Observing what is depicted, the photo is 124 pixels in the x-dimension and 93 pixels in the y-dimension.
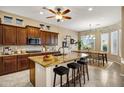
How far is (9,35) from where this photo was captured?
4031 mm

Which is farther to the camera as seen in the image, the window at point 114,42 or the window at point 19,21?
the window at point 114,42

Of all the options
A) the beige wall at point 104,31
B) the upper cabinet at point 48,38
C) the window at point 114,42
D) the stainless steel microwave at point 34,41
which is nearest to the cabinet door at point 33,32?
the stainless steel microwave at point 34,41

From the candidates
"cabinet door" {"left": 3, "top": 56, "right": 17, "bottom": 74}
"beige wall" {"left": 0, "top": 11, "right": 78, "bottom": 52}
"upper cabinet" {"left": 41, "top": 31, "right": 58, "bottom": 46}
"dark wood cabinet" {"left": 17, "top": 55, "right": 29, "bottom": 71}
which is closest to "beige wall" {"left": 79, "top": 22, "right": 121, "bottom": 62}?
"beige wall" {"left": 0, "top": 11, "right": 78, "bottom": 52}

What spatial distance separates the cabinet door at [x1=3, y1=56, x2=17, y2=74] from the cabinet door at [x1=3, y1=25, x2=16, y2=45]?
630mm

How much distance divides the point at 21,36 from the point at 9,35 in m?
0.52

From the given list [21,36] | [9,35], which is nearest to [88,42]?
[21,36]

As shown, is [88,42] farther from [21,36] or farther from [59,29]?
[21,36]

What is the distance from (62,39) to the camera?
23.9 ft

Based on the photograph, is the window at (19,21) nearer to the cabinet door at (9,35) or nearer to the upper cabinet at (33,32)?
the upper cabinet at (33,32)

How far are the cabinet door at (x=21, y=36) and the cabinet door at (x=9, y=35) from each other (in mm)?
179

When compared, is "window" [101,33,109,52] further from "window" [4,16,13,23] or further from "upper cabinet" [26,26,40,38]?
"window" [4,16,13,23]

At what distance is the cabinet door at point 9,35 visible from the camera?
3.91 metres

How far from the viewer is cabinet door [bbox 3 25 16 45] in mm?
3910
